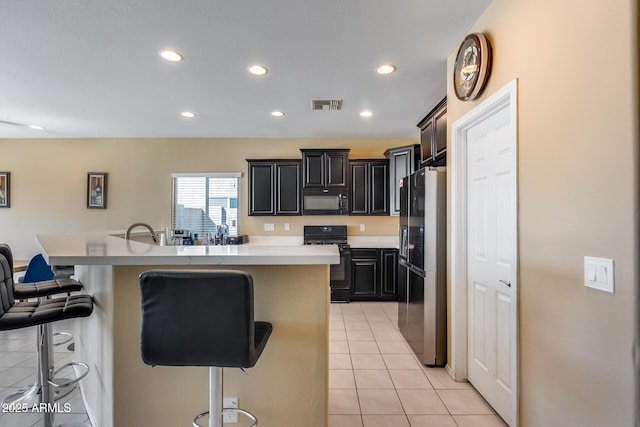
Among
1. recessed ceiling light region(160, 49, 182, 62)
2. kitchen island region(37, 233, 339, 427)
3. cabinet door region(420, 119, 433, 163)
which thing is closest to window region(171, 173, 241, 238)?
recessed ceiling light region(160, 49, 182, 62)

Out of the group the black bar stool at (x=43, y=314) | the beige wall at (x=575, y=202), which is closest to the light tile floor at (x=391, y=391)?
the beige wall at (x=575, y=202)

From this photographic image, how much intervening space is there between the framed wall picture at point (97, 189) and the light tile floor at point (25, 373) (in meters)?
2.18

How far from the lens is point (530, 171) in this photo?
154cm

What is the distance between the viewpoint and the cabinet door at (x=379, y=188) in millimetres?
4836

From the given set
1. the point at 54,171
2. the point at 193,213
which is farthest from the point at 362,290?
the point at 54,171

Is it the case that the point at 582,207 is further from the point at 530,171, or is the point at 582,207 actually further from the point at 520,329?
the point at 520,329

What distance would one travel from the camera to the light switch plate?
110 cm

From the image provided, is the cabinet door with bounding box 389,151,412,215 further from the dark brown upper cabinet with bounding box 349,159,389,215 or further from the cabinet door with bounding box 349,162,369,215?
the cabinet door with bounding box 349,162,369,215

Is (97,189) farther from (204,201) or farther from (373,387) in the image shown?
(373,387)

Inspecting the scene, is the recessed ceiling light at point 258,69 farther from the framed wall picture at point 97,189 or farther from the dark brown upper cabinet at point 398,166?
the framed wall picture at point 97,189

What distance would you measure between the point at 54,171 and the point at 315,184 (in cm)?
447

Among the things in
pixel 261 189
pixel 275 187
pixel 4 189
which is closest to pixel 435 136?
pixel 275 187

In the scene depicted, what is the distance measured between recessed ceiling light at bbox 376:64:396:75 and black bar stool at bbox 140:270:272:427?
2.31 meters

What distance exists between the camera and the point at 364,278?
15.4ft
